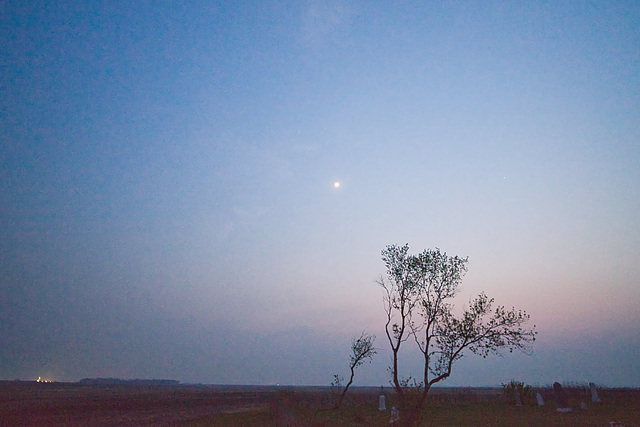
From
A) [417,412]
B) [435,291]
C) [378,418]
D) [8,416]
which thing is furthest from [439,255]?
[8,416]

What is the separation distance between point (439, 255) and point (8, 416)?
38.1 m

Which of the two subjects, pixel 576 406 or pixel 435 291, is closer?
pixel 435 291

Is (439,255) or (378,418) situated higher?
(439,255)

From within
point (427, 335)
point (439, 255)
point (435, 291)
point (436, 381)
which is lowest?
point (436, 381)

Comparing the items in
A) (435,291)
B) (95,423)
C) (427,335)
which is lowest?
(95,423)

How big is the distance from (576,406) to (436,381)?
2296 cm

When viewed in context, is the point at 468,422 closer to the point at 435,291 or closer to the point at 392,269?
the point at 435,291

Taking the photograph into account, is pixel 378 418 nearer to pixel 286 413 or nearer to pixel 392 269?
pixel 286 413

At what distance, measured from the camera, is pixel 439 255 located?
3102 cm

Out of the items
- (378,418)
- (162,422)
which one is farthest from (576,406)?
(162,422)

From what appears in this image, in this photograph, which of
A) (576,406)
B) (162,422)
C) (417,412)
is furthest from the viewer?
(576,406)

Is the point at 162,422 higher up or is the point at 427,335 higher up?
the point at 427,335

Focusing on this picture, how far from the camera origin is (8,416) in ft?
122

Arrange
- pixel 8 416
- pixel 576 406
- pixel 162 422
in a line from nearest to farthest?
pixel 162 422, pixel 8 416, pixel 576 406
